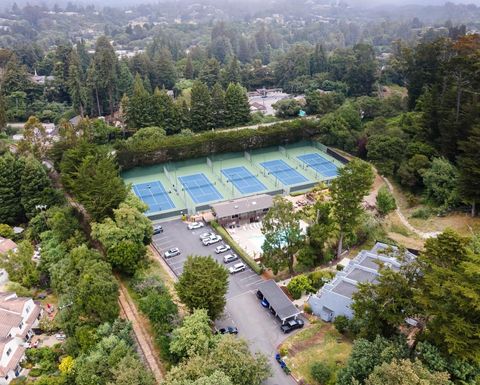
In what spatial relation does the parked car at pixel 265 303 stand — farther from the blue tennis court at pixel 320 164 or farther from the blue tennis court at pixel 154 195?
the blue tennis court at pixel 320 164

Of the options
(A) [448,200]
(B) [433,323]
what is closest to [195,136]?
(A) [448,200]

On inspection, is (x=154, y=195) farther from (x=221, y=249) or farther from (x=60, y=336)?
(x=60, y=336)

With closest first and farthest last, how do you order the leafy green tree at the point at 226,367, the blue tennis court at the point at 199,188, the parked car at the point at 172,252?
the leafy green tree at the point at 226,367 < the parked car at the point at 172,252 < the blue tennis court at the point at 199,188

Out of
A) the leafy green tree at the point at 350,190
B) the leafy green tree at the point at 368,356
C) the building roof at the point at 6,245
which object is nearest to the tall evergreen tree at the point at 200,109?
the building roof at the point at 6,245

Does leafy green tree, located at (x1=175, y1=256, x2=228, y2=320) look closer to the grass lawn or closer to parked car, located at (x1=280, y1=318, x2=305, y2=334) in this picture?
parked car, located at (x1=280, y1=318, x2=305, y2=334)

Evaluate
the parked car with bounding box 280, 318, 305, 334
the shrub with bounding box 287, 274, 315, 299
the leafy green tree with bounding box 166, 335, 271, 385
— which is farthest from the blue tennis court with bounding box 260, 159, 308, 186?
the leafy green tree with bounding box 166, 335, 271, 385

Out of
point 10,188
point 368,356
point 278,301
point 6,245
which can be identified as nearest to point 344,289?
point 278,301
